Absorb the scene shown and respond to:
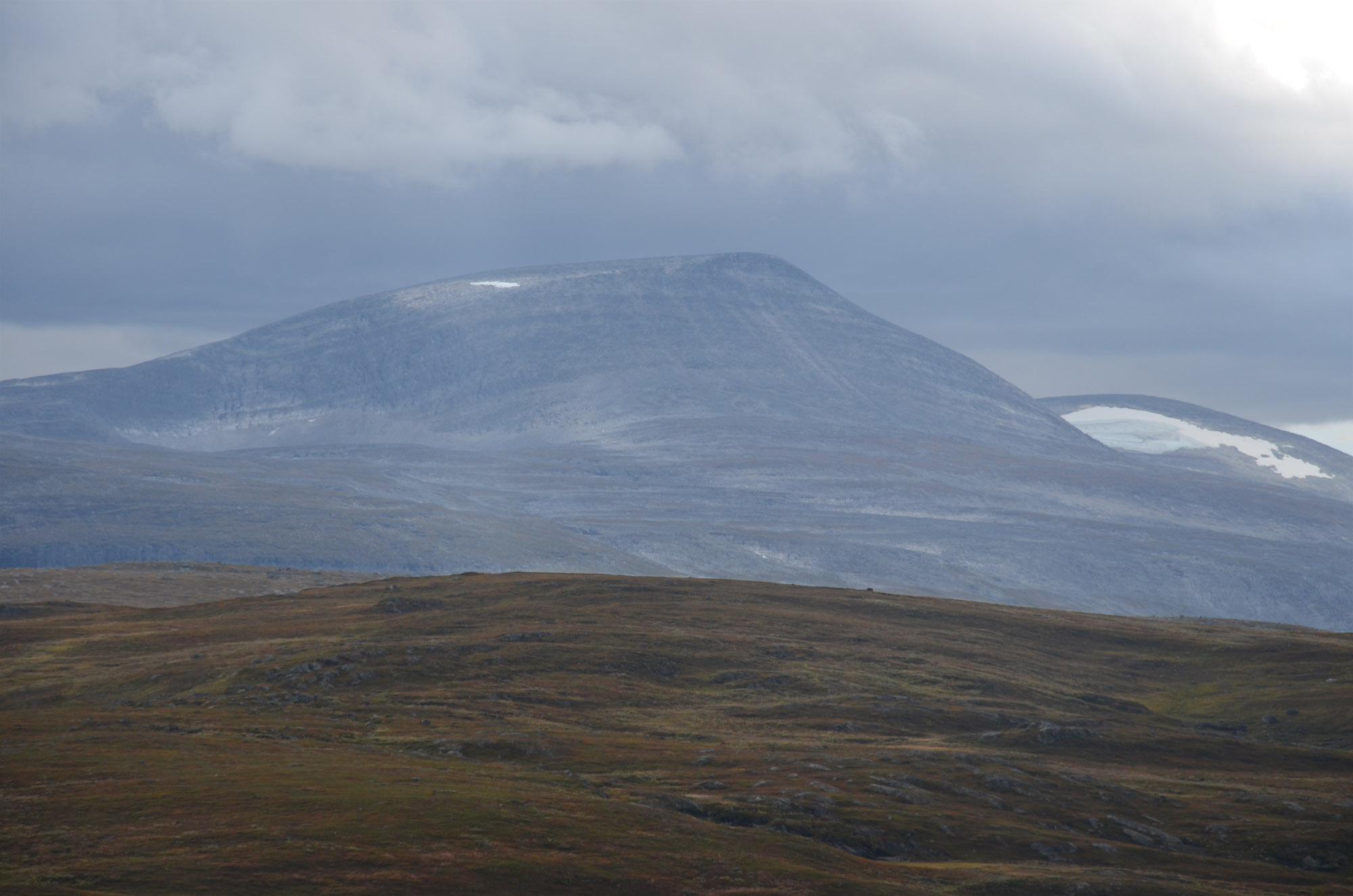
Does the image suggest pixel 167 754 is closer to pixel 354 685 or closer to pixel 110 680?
pixel 354 685

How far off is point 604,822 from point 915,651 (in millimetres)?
87307

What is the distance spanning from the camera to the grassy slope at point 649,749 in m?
56.0

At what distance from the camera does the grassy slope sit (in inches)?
2203

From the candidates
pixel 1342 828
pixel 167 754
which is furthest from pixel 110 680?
pixel 1342 828

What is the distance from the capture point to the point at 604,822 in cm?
6300

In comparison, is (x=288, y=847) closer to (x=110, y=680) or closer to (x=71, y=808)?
(x=71, y=808)

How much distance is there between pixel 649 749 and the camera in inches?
3494

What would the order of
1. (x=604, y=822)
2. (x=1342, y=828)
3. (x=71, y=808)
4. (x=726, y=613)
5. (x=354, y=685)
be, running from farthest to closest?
(x=726, y=613)
(x=354, y=685)
(x=1342, y=828)
(x=604, y=822)
(x=71, y=808)

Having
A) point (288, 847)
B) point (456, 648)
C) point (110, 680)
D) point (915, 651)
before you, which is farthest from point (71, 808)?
point (915, 651)

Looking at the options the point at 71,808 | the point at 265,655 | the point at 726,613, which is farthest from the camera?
the point at 726,613

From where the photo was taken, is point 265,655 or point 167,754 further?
point 265,655

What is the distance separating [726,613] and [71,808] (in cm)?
10629

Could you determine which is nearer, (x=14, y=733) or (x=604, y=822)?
(x=604, y=822)

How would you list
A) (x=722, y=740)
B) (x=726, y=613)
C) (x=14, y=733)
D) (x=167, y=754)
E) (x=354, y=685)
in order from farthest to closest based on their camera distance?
(x=726, y=613) → (x=354, y=685) → (x=722, y=740) → (x=14, y=733) → (x=167, y=754)
